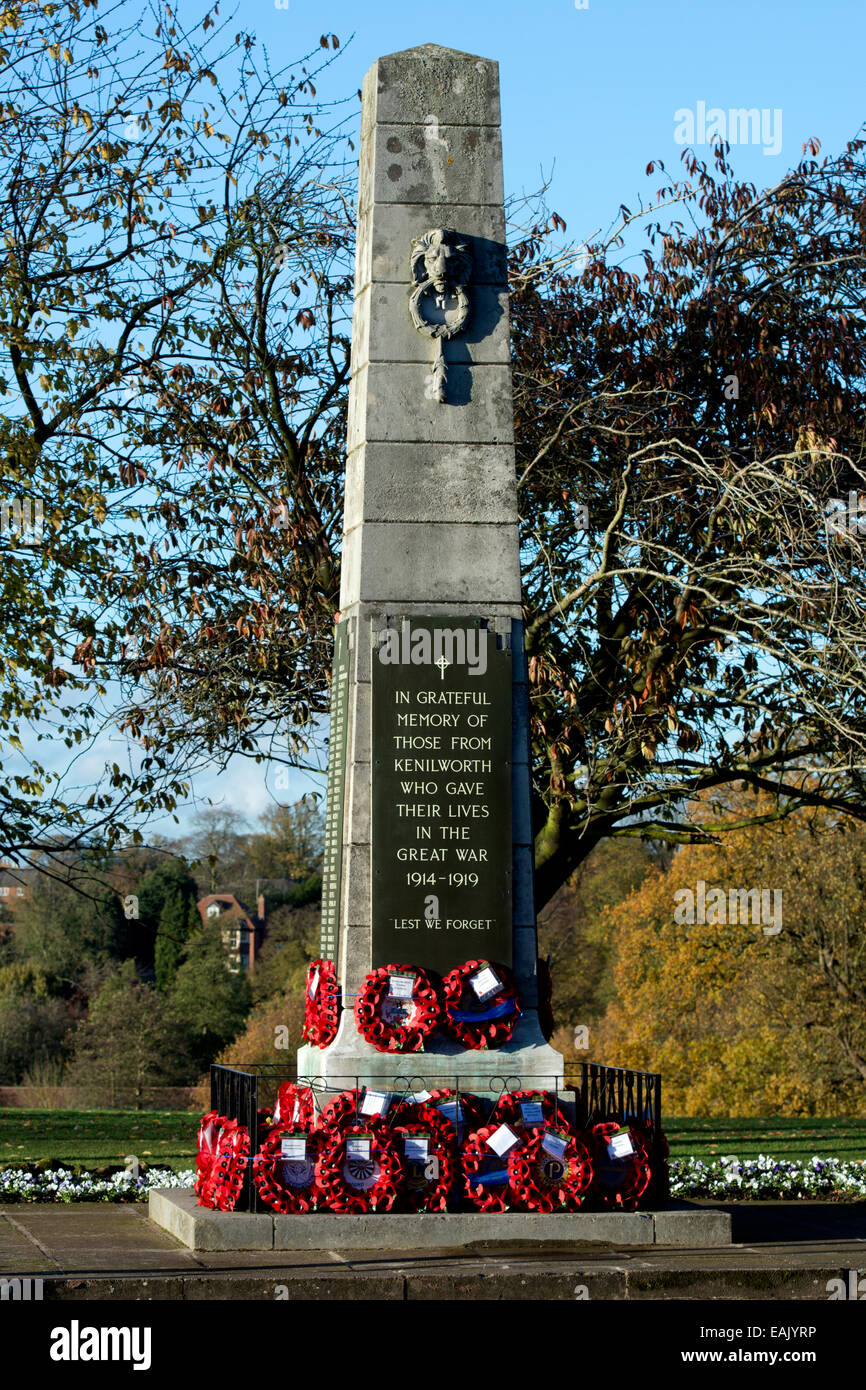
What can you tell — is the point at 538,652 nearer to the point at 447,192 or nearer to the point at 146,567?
the point at 146,567

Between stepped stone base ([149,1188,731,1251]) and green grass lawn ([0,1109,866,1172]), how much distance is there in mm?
5174

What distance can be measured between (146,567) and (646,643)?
15.6 ft

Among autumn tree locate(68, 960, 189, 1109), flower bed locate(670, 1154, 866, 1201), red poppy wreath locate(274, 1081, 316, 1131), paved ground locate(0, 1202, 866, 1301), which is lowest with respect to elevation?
autumn tree locate(68, 960, 189, 1109)

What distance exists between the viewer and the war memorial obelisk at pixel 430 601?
28.7 ft

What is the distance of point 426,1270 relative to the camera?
A: 23.4 ft

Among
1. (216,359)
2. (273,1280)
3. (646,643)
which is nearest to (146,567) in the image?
(216,359)

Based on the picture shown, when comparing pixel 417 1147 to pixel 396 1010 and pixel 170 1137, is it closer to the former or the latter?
pixel 396 1010

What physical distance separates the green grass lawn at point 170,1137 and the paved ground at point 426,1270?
17.1 feet

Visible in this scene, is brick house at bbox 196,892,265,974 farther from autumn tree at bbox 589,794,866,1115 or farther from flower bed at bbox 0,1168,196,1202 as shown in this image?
flower bed at bbox 0,1168,196,1202

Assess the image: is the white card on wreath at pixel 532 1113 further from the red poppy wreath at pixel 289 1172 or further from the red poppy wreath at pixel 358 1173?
the red poppy wreath at pixel 289 1172

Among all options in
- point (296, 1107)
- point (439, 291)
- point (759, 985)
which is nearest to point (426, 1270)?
point (296, 1107)

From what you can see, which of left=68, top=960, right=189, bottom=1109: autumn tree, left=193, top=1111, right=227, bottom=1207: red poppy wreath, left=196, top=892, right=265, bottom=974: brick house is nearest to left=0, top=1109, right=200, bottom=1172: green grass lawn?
left=193, top=1111, right=227, bottom=1207: red poppy wreath

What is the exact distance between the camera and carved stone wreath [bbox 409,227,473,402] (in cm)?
920

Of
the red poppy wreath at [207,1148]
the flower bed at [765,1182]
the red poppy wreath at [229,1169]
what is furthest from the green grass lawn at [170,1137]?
the red poppy wreath at [229,1169]
